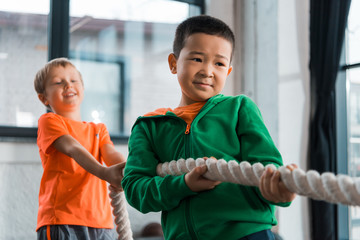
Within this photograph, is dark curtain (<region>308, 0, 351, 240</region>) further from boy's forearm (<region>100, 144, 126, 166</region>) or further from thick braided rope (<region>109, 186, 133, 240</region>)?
thick braided rope (<region>109, 186, 133, 240</region>)

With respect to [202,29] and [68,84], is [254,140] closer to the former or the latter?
[202,29]

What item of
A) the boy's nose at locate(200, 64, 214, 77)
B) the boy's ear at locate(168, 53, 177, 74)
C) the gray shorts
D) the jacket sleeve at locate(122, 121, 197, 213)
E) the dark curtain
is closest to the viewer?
the jacket sleeve at locate(122, 121, 197, 213)

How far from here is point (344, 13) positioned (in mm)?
2973

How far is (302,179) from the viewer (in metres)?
0.65

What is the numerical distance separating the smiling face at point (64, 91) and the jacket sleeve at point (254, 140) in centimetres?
87

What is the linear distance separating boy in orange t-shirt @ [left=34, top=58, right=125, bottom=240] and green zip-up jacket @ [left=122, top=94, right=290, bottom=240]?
42cm

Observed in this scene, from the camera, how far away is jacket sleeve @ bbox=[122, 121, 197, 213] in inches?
33.9

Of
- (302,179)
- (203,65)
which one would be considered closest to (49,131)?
(203,65)

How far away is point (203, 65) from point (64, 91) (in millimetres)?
822

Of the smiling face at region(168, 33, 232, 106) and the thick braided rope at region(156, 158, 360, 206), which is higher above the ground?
the smiling face at region(168, 33, 232, 106)

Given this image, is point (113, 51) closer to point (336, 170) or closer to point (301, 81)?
point (301, 81)

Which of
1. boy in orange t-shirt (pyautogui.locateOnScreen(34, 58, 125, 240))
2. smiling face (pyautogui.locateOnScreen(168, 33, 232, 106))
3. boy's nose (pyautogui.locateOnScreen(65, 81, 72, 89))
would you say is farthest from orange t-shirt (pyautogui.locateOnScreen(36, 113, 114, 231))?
smiling face (pyautogui.locateOnScreen(168, 33, 232, 106))

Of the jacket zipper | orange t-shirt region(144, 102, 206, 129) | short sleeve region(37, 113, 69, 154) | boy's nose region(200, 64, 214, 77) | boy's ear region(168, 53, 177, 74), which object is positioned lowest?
the jacket zipper

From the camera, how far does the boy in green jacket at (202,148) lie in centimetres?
87
